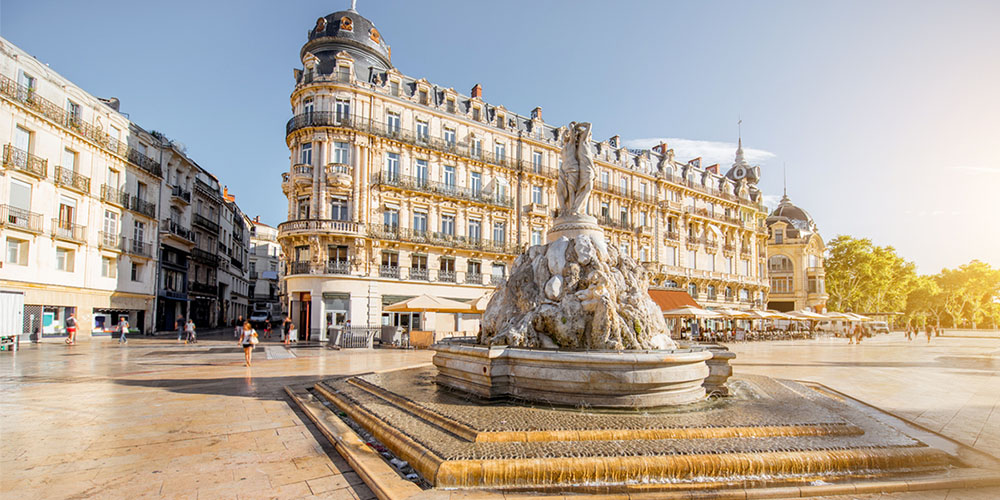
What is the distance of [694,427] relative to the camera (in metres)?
5.85

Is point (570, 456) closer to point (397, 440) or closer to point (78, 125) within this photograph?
point (397, 440)

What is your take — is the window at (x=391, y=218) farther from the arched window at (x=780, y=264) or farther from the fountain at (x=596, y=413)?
the arched window at (x=780, y=264)

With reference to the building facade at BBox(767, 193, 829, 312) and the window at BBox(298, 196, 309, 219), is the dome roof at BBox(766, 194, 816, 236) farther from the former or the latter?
the window at BBox(298, 196, 309, 219)

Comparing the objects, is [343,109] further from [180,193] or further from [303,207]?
[180,193]

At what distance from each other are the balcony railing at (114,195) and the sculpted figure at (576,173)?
90.3 feet

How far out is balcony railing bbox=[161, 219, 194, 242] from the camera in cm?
3300

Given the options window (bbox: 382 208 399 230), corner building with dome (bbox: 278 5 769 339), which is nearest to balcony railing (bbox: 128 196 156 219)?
corner building with dome (bbox: 278 5 769 339)

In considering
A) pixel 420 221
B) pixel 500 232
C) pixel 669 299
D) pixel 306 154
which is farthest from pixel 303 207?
pixel 669 299

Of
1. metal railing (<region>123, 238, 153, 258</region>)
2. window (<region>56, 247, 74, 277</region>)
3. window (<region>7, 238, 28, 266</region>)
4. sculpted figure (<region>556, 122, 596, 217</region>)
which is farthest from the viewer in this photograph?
metal railing (<region>123, 238, 153, 258</region>)

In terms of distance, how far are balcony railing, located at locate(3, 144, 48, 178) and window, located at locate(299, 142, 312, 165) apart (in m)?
11.5

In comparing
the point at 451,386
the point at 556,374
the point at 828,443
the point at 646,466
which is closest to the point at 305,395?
the point at 451,386

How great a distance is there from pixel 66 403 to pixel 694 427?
980 centimetres

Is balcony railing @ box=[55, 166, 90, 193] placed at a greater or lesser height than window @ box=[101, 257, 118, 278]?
greater

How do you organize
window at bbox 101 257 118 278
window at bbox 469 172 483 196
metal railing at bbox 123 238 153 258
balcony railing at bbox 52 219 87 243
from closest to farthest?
1. balcony railing at bbox 52 219 87 243
2. window at bbox 101 257 118 278
3. metal railing at bbox 123 238 153 258
4. window at bbox 469 172 483 196
